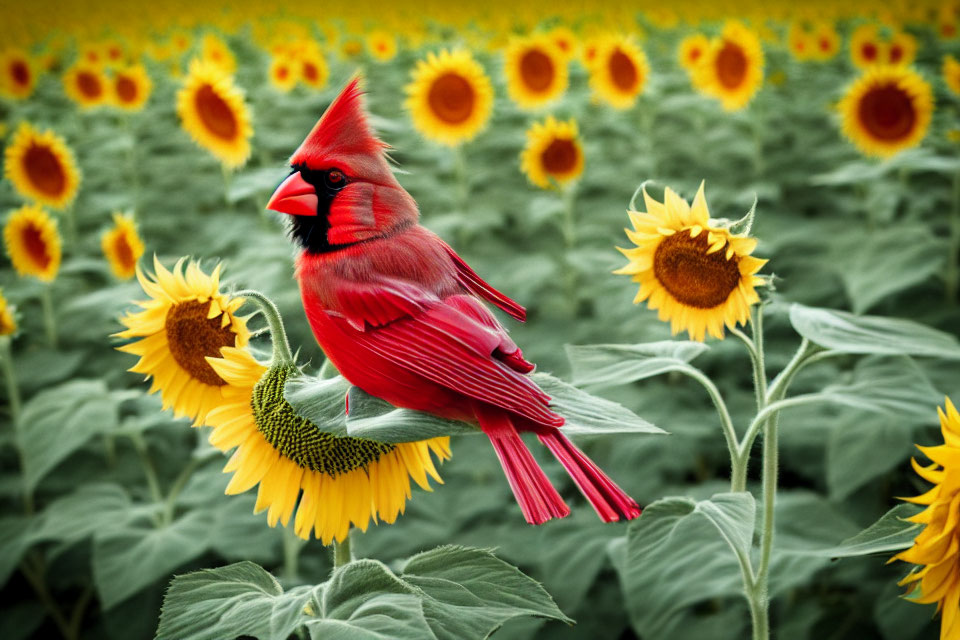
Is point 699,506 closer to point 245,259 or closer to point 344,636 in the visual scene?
point 344,636

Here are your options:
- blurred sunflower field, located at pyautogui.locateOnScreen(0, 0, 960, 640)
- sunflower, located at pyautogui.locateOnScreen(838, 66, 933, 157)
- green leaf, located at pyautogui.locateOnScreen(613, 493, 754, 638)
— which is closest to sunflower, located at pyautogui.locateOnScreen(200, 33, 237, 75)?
blurred sunflower field, located at pyautogui.locateOnScreen(0, 0, 960, 640)

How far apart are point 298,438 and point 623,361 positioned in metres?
0.28

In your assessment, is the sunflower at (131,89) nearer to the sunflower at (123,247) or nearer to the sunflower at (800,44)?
the sunflower at (123,247)

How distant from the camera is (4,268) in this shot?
130cm

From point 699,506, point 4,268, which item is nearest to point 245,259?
point 4,268

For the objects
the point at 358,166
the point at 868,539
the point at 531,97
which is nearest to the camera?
the point at 358,166

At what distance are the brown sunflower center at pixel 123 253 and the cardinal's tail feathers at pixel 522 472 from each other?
3.32 feet

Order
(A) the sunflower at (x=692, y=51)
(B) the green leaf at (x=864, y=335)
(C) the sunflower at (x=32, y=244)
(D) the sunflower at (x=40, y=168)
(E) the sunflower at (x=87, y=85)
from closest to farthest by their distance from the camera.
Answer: (B) the green leaf at (x=864, y=335) < (C) the sunflower at (x=32, y=244) < (D) the sunflower at (x=40, y=168) < (E) the sunflower at (x=87, y=85) < (A) the sunflower at (x=692, y=51)

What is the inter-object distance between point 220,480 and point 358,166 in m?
1.00

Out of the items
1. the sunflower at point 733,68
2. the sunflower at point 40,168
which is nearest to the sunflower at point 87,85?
the sunflower at point 40,168

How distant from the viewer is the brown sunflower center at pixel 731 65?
2.11 metres

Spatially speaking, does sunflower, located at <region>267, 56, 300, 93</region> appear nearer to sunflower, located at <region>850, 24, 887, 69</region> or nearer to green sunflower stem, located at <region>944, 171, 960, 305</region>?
green sunflower stem, located at <region>944, 171, 960, 305</region>

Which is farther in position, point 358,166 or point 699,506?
point 699,506

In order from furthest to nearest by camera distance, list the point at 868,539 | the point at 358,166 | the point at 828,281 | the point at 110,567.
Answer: the point at 828,281
the point at 110,567
the point at 868,539
the point at 358,166
